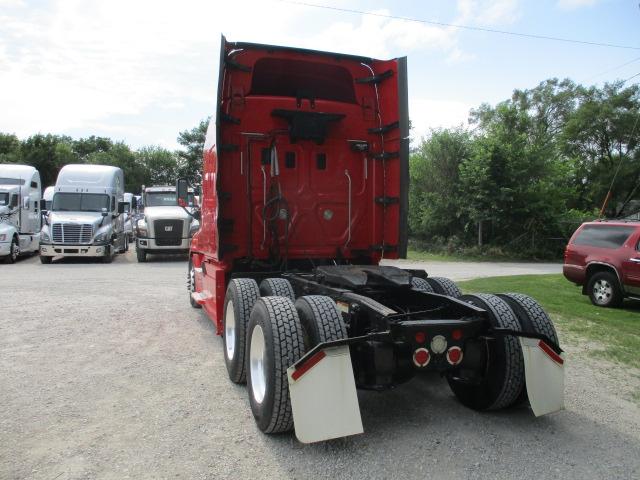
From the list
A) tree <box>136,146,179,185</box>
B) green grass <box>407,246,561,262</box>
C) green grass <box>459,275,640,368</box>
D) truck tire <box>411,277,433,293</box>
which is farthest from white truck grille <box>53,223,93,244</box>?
tree <box>136,146,179,185</box>

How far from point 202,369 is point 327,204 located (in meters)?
2.44

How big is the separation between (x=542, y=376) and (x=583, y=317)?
5.66 metres

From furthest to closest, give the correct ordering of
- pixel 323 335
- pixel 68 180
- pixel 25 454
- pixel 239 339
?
1. pixel 68 180
2. pixel 239 339
3. pixel 323 335
4. pixel 25 454

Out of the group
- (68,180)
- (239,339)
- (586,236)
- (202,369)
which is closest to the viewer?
(239,339)

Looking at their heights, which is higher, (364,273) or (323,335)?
(364,273)

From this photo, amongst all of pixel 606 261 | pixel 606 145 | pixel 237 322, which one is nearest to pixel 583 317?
pixel 606 261

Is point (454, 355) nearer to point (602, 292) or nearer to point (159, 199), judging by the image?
point (602, 292)

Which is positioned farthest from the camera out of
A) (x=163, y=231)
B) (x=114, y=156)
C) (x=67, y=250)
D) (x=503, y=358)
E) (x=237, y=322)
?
(x=114, y=156)

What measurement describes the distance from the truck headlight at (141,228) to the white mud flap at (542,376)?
631 inches

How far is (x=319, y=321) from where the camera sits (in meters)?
3.75

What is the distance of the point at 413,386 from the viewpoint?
16.2 ft

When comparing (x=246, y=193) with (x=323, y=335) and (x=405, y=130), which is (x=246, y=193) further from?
(x=323, y=335)

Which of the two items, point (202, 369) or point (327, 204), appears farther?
point (327, 204)

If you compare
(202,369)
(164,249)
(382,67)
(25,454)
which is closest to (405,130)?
(382,67)
